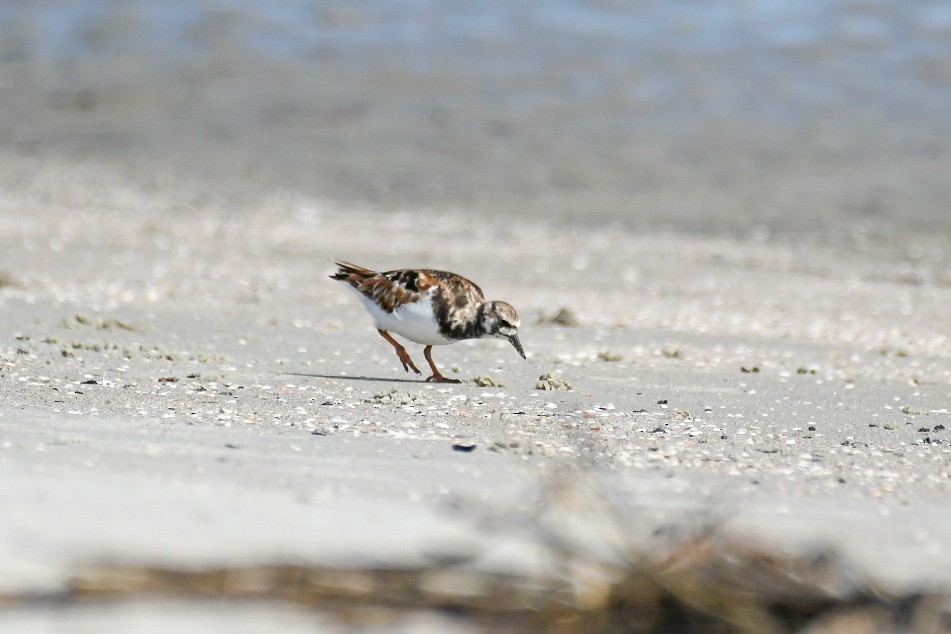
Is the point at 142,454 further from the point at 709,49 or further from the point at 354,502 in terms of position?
the point at 709,49

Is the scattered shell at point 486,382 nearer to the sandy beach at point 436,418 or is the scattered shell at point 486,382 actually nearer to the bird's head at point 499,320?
the sandy beach at point 436,418

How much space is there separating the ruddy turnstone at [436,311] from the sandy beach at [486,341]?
9.8 inches

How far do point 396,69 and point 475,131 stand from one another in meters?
3.10

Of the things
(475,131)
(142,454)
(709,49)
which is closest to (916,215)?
(475,131)

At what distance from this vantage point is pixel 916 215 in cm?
1487

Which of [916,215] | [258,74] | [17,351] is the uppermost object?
[258,74]

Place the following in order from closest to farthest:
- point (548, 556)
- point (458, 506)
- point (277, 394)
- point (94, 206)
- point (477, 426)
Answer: point (548, 556)
point (458, 506)
point (477, 426)
point (277, 394)
point (94, 206)

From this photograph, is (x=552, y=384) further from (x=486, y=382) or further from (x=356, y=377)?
(x=356, y=377)

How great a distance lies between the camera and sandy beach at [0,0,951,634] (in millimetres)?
2678

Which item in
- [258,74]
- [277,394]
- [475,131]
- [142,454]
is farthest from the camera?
[258,74]

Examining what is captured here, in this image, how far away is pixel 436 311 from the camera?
250 inches

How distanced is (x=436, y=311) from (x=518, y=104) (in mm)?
13989

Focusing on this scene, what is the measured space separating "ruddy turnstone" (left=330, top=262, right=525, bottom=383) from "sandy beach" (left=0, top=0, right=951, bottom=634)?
0.25 meters

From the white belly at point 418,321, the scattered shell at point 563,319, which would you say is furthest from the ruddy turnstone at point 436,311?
the scattered shell at point 563,319
